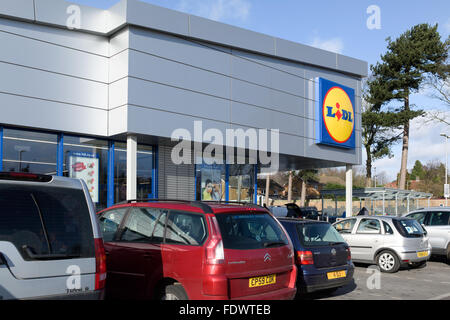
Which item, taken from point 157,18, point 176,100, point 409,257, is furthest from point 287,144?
point 409,257

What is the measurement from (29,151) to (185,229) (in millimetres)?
9331

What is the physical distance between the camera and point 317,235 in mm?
8320

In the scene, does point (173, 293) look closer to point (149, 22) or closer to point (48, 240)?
point (48, 240)

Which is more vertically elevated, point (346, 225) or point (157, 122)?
point (157, 122)

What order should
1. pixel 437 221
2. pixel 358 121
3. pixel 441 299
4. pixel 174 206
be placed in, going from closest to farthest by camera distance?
pixel 174 206
pixel 441 299
pixel 437 221
pixel 358 121

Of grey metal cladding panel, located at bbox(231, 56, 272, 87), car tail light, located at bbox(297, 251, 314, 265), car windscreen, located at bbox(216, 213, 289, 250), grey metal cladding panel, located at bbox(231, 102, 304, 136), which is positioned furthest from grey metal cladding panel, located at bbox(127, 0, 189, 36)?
car windscreen, located at bbox(216, 213, 289, 250)

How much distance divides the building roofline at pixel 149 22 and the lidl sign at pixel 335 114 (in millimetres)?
2152

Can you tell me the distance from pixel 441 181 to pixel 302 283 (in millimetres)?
77190

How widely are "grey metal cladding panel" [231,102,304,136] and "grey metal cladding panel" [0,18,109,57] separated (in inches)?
206

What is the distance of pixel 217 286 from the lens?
5.47 metres

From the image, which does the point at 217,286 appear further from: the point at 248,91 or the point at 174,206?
the point at 248,91

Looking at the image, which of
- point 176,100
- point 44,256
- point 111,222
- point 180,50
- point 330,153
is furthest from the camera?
point 330,153

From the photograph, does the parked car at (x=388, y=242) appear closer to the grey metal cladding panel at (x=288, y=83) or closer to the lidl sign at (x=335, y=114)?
the grey metal cladding panel at (x=288, y=83)

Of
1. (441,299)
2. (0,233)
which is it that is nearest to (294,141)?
(441,299)
